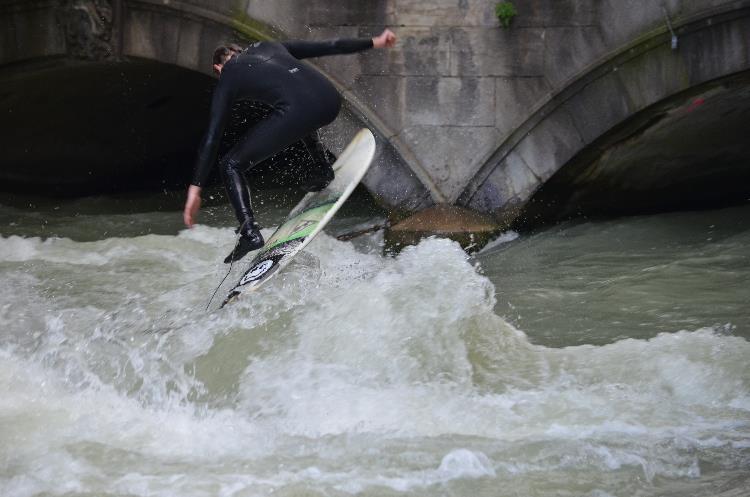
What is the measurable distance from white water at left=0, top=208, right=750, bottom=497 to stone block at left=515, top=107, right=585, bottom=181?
1.26 m

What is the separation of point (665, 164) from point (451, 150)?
1.85 m

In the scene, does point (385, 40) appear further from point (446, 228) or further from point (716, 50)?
point (716, 50)

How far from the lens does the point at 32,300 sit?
7.21 m

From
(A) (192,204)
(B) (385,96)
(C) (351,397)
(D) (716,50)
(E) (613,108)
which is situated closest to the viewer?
(C) (351,397)

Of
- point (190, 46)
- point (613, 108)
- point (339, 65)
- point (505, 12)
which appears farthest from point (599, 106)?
point (190, 46)

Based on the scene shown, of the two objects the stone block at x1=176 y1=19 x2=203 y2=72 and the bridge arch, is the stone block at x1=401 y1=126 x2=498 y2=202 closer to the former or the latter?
the bridge arch

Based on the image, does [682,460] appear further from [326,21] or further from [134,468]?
[326,21]

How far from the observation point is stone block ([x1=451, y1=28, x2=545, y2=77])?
26.2 ft

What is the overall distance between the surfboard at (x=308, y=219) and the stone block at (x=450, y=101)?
894mm

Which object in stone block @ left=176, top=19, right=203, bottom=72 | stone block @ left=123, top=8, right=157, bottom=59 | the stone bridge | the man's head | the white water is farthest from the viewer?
stone block @ left=123, top=8, right=157, bottom=59

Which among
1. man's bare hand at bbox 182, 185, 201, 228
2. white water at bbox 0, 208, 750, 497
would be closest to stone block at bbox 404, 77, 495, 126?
white water at bbox 0, 208, 750, 497

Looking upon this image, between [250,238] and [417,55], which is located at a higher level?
[417,55]

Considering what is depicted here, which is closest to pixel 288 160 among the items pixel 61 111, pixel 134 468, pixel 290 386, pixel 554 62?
pixel 61 111

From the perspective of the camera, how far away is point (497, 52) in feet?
26.4
